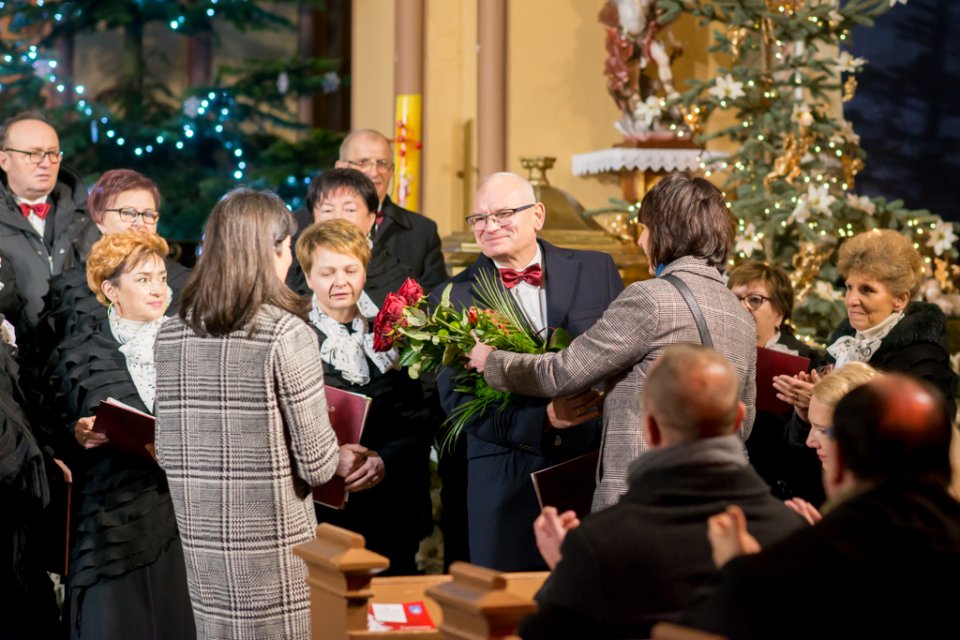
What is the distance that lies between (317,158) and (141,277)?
5744mm

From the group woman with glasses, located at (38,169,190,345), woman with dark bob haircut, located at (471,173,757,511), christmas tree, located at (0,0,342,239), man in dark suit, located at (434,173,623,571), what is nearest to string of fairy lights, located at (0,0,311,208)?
christmas tree, located at (0,0,342,239)

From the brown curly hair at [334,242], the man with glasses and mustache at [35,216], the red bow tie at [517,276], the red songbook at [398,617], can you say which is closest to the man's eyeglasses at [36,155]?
the man with glasses and mustache at [35,216]

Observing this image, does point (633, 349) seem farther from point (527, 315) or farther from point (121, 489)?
point (121, 489)

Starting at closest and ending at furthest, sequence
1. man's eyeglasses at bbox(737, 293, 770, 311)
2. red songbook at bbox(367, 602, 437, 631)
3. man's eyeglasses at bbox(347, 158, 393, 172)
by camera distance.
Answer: red songbook at bbox(367, 602, 437, 631) → man's eyeglasses at bbox(737, 293, 770, 311) → man's eyeglasses at bbox(347, 158, 393, 172)

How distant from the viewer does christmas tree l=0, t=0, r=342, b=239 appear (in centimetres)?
970

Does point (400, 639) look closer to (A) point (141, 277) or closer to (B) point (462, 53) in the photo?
(A) point (141, 277)

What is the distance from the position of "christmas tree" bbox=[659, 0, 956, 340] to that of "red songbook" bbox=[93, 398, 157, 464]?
11.4 ft

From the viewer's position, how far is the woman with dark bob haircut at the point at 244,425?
10.5ft

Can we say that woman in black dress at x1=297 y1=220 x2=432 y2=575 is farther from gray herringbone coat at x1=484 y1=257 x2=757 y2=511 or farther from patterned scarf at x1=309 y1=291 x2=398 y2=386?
gray herringbone coat at x1=484 y1=257 x2=757 y2=511

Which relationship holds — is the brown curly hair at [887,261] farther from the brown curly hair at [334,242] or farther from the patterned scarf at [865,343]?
the brown curly hair at [334,242]

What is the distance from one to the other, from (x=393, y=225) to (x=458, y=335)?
193cm

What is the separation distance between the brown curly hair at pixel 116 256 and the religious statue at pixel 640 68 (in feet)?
12.4

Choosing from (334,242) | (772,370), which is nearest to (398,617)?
(334,242)

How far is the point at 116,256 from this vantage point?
4.29 m
